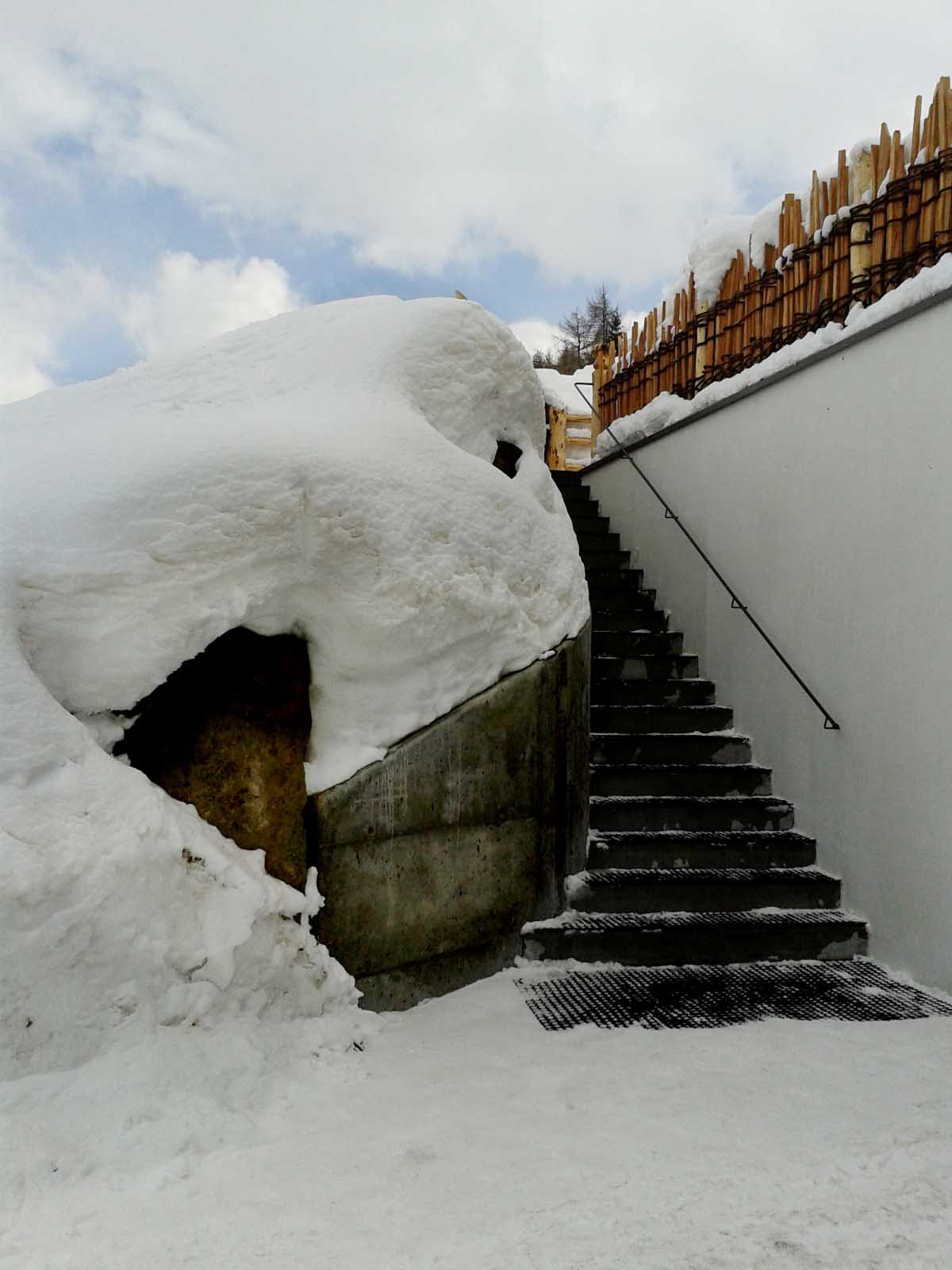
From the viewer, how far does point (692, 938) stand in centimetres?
369

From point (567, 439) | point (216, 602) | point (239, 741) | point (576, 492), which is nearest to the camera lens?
point (216, 602)

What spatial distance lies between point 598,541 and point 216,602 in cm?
502

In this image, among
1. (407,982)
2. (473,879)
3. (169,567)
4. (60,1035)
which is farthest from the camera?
(473,879)

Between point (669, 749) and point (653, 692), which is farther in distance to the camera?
point (653, 692)

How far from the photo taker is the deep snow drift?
208cm

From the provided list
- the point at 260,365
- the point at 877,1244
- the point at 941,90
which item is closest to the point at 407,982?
the point at 877,1244

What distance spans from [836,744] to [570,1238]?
3.02m

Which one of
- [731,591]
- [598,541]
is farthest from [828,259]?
[598,541]

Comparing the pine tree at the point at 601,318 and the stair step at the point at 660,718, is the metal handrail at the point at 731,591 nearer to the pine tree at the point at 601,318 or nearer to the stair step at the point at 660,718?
the stair step at the point at 660,718

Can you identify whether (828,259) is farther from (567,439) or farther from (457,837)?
(567,439)

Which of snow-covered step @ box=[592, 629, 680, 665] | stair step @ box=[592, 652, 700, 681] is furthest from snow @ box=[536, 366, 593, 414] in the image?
stair step @ box=[592, 652, 700, 681]

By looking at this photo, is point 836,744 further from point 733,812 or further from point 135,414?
point 135,414

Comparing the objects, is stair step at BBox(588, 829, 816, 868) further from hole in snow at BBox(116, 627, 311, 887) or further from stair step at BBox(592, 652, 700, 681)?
hole in snow at BBox(116, 627, 311, 887)

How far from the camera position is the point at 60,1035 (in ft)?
6.56
